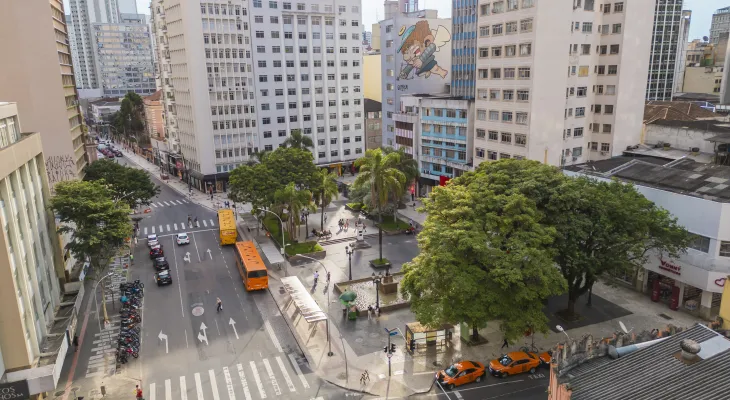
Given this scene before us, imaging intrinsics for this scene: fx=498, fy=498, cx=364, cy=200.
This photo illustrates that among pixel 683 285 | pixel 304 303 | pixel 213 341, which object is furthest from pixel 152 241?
pixel 683 285

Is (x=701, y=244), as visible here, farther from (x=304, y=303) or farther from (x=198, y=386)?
(x=198, y=386)

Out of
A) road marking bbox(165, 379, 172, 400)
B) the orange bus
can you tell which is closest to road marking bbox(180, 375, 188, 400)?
road marking bbox(165, 379, 172, 400)

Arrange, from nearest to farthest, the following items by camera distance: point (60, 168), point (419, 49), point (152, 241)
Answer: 1. point (152, 241)
2. point (60, 168)
3. point (419, 49)

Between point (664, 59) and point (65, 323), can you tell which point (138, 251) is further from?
point (664, 59)

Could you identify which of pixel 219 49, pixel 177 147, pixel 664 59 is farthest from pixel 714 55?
pixel 177 147

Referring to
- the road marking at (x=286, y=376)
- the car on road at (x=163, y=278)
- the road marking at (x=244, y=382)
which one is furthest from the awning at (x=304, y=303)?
the car on road at (x=163, y=278)

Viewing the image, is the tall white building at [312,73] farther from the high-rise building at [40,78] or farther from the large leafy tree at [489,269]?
the large leafy tree at [489,269]
